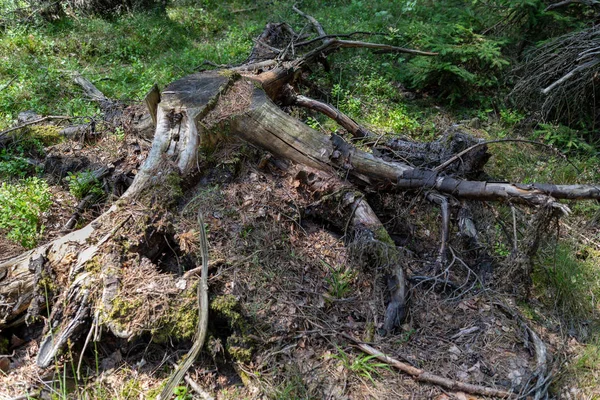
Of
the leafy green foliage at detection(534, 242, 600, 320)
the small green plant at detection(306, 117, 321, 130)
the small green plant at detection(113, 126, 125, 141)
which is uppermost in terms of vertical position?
the small green plant at detection(113, 126, 125, 141)

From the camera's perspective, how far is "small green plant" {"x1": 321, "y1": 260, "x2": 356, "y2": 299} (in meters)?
3.28

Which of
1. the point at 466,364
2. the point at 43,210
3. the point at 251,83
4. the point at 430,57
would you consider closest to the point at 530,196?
the point at 466,364

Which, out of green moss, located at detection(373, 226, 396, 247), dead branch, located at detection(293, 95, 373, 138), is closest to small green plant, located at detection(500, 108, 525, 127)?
dead branch, located at detection(293, 95, 373, 138)

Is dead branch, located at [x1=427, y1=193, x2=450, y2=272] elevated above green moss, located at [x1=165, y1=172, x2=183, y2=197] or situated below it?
below

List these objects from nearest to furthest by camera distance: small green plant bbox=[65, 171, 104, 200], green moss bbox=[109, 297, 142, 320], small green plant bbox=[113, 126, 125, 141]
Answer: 1. green moss bbox=[109, 297, 142, 320]
2. small green plant bbox=[65, 171, 104, 200]
3. small green plant bbox=[113, 126, 125, 141]

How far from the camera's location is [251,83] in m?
4.60

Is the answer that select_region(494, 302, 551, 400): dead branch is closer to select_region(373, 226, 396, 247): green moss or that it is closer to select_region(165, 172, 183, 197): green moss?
select_region(373, 226, 396, 247): green moss

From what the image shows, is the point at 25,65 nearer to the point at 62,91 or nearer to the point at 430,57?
the point at 62,91

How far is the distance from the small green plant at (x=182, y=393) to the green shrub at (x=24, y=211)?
192 cm

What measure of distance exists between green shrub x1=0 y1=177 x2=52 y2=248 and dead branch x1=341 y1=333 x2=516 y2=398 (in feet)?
9.56

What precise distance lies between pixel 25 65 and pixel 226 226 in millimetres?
4825

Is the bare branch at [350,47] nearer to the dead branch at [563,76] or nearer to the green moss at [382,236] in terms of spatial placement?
the dead branch at [563,76]

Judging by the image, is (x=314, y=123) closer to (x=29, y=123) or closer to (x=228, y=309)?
(x=228, y=309)

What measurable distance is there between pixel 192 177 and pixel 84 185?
3.81 ft
